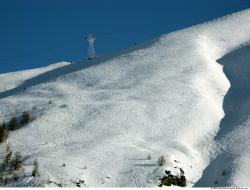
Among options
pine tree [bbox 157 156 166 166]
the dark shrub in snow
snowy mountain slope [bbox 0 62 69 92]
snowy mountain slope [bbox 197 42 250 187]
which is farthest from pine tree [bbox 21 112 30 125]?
snowy mountain slope [bbox 0 62 69 92]

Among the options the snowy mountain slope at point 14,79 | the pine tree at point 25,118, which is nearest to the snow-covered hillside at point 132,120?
the pine tree at point 25,118

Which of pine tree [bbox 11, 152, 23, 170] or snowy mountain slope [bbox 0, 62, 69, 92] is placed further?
snowy mountain slope [bbox 0, 62, 69, 92]

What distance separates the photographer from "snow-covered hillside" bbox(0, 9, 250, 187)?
19.0 m

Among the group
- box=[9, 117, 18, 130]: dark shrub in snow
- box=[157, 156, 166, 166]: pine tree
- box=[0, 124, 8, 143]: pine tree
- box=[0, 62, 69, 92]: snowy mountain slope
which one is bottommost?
box=[157, 156, 166, 166]: pine tree

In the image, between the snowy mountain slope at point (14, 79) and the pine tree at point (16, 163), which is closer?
the pine tree at point (16, 163)

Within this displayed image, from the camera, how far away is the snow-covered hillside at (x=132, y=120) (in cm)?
1897

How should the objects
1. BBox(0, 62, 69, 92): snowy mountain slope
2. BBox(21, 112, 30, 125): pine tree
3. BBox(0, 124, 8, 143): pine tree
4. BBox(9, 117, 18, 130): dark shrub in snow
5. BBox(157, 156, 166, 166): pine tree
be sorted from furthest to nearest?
BBox(0, 62, 69, 92): snowy mountain slope < BBox(21, 112, 30, 125): pine tree < BBox(9, 117, 18, 130): dark shrub in snow < BBox(0, 124, 8, 143): pine tree < BBox(157, 156, 166, 166): pine tree

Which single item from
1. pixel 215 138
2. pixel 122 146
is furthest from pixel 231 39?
pixel 122 146

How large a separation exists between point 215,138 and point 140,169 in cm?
624

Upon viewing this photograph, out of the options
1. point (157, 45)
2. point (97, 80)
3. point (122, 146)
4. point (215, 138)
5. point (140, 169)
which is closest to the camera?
point (140, 169)

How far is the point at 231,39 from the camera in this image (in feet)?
145

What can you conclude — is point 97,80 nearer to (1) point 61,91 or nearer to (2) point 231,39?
(1) point 61,91

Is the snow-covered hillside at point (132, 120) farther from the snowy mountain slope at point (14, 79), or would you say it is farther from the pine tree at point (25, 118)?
the snowy mountain slope at point (14, 79)

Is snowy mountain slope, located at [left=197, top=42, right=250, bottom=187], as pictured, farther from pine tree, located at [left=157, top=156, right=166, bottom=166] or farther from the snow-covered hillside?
pine tree, located at [left=157, top=156, right=166, bottom=166]
